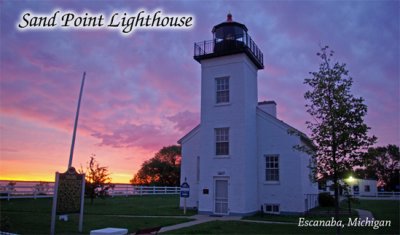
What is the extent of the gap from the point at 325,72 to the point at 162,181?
52.4m

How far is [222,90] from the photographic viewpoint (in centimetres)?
1966

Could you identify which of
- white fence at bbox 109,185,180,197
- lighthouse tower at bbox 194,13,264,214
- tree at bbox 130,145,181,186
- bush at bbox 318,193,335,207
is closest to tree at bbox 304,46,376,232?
lighthouse tower at bbox 194,13,264,214

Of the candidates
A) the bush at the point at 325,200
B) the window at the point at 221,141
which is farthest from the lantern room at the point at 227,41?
the bush at the point at 325,200

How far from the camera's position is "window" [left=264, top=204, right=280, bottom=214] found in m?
19.4

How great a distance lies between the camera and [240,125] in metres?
18.6

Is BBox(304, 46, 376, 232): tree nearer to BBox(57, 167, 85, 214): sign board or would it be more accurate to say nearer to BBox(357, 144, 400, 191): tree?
BBox(57, 167, 85, 214): sign board

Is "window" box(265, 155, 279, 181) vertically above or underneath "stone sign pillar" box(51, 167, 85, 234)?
above

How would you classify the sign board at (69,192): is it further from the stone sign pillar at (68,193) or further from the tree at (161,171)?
the tree at (161,171)

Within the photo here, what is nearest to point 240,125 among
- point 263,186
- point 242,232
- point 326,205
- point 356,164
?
point 263,186

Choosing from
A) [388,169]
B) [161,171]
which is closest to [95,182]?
[161,171]

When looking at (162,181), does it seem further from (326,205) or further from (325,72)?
(325,72)

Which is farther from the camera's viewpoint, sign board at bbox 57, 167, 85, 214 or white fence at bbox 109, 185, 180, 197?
white fence at bbox 109, 185, 180, 197

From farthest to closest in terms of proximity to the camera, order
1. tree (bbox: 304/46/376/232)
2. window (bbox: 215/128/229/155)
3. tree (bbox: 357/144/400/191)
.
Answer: tree (bbox: 357/144/400/191) < window (bbox: 215/128/229/155) < tree (bbox: 304/46/376/232)

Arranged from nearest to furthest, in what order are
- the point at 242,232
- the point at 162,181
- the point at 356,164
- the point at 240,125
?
the point at 356,164
the point at 242,232
the point at 240,125
the point at 162,181
